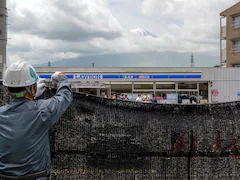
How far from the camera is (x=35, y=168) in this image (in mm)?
2312

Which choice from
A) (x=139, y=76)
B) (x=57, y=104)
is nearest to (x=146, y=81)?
(x=139, y=76)

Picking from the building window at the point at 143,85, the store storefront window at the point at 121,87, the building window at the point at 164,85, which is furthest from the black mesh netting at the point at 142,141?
the building window at the point at 164,85

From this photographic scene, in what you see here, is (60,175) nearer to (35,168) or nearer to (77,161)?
(77,161)

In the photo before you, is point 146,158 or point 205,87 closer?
point 146,158

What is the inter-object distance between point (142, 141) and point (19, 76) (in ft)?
5.70

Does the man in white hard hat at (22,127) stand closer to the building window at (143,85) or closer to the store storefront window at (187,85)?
the building window at (143,85)

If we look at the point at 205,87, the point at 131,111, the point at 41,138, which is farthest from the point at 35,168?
the point at 205,87

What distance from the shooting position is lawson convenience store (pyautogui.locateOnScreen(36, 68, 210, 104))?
2748 cm

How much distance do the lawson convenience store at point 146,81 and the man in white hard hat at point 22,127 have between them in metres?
24.8

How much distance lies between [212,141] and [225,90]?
85.0 feet

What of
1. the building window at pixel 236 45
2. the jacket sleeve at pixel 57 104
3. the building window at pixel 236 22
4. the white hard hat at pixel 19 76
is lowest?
the jacket sleeve at pixel 57 104

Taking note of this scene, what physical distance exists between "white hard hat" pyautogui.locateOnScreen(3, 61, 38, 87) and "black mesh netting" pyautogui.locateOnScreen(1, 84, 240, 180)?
1143mm

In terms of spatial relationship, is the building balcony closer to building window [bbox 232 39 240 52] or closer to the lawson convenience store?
building window [bbox 232 39 240 52]

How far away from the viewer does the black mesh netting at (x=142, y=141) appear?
3.46 m
